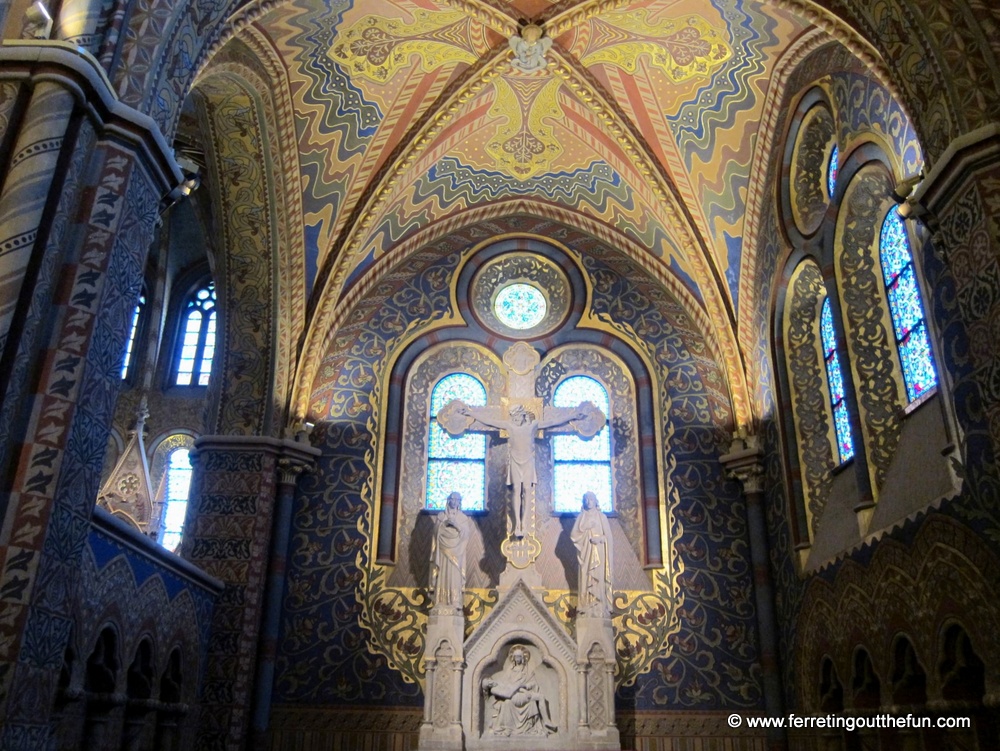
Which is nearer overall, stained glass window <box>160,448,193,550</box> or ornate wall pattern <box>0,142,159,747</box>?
ornate wall pattern <box>0,142,159,747</box>

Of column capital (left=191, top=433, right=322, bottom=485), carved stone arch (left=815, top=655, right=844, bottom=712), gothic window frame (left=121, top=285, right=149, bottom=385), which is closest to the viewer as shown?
carved stone arch (left=815, top=655, right=844, bottom=712)

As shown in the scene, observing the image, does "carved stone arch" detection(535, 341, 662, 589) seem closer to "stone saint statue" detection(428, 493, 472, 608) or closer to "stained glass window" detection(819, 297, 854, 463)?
"stone saint statue" detection(428, 493, 472, 608)

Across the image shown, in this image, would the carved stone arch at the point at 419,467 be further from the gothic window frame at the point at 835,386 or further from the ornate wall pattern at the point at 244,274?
the gothic window frame at the point at 835,386

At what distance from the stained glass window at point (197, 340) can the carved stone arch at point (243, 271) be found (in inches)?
200

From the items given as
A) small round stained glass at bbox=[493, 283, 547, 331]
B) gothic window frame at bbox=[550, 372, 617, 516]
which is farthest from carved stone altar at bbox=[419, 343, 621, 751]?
small round stained glass at bbox=[493, 283, 547, 331]

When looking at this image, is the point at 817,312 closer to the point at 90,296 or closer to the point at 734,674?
the point at 734,674

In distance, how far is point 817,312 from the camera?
34.4 feet

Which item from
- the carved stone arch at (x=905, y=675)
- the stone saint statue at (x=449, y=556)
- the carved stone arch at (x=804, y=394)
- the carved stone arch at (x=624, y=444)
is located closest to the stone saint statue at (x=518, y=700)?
the stone saint statue at (x=449, y=556)

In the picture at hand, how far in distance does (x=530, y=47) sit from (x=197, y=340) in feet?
29.9

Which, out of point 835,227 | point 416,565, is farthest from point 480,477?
point 835,227

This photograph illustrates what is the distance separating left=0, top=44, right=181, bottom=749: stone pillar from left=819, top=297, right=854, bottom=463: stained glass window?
6.98 metres

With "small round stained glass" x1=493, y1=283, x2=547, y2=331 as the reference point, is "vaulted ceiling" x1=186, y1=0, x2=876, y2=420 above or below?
above

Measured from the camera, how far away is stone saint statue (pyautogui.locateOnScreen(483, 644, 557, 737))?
9.70 m

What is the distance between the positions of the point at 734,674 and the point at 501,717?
2864 mm
